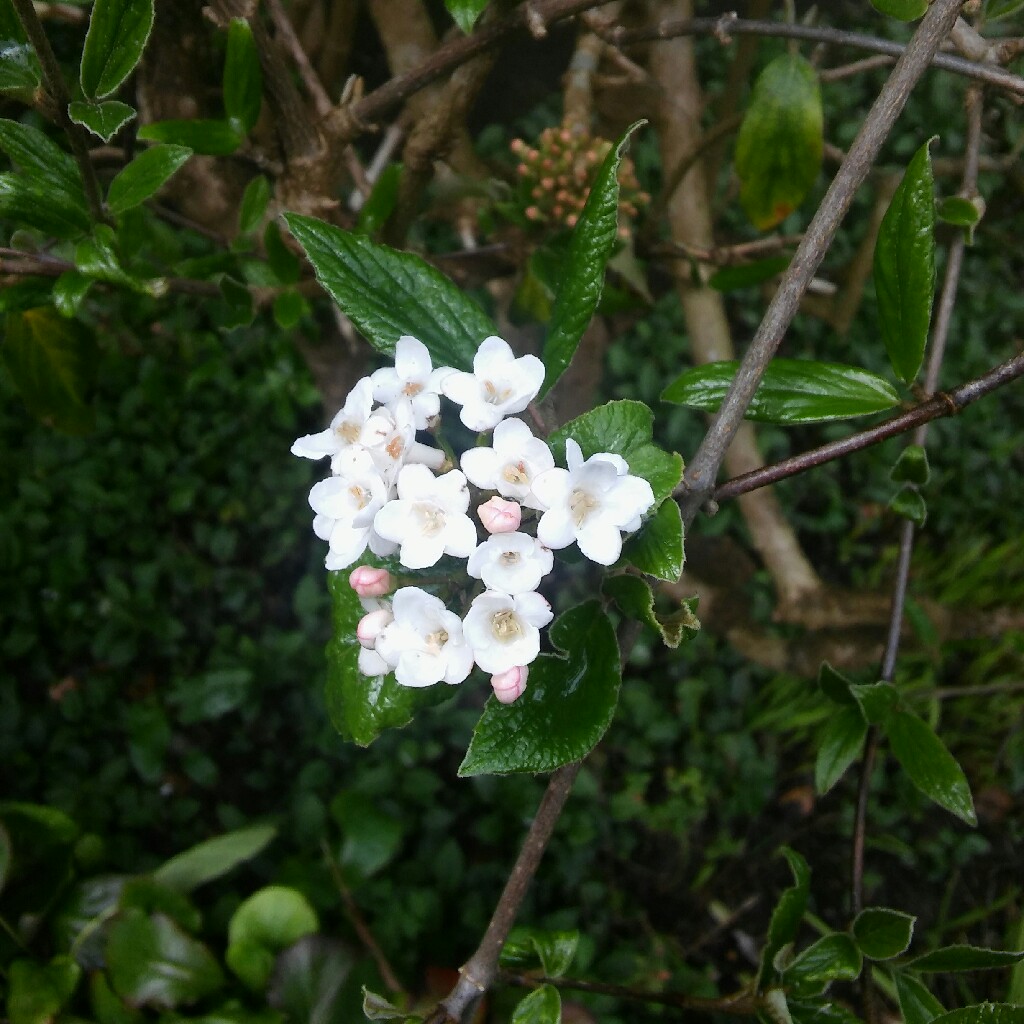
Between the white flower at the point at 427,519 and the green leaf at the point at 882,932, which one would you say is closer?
the white flower at the point at 427,519

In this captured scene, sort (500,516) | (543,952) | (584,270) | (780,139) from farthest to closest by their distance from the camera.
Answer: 1. (780,139)
2. (543,952)
3. (584,270)
4. (500,516)

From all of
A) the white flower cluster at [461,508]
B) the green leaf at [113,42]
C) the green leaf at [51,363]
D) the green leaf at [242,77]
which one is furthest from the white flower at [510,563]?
the green leaf at [51,363]

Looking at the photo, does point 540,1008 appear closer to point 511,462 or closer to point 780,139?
point 511,462

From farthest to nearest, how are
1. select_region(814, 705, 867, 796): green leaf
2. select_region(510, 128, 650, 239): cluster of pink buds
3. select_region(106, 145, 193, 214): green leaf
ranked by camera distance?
select_region(510, 128, 650, 239): cluster of pink buds
select_region(814, 705, 867, 796): green leaf
select_region(106, 145, 193, 214): green leaf

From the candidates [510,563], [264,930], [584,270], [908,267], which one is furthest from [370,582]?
[264,930]

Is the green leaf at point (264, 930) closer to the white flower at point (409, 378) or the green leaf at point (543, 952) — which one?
the green leaf at point (543, 952)

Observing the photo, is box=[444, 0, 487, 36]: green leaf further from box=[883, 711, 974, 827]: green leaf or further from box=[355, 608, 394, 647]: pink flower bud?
box=[883, 711, 974, 827]: green leaf

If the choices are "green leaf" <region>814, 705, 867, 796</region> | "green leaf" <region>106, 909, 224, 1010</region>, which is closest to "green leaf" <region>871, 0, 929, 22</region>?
"green leaf" <region>814, 705, 867, 796</region>
